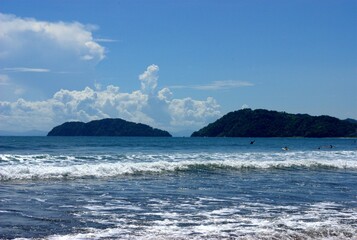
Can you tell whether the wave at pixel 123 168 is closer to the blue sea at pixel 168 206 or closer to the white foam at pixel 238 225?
the blue sea at pixel 168 206

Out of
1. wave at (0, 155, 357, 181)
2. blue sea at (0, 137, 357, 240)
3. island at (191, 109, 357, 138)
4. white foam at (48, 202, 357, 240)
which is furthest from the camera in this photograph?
island at (191, 109, 357, 138)

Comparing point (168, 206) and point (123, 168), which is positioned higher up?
point (123, 168)

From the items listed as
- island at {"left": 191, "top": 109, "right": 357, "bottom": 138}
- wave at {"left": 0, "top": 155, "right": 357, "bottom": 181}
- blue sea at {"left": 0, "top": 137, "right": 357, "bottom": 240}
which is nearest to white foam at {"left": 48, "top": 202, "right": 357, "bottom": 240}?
blue sea at {"left": 0, "top": 137, "right": 357, "bottom": 240}

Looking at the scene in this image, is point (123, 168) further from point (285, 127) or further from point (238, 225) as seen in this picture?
point (285, 127)

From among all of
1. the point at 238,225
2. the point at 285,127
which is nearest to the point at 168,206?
the point at 238,225

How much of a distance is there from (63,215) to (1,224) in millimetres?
1844

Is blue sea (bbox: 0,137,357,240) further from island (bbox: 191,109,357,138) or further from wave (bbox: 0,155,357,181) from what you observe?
island (bbox: 191,109,357,138)

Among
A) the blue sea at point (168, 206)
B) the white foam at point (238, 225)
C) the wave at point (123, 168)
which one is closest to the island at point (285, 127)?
the wave at point (123, 168)

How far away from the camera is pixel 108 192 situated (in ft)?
58.7

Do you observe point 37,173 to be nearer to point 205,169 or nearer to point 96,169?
point 96,169

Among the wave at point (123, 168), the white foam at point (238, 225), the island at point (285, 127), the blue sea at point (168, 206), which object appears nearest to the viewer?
the white foam at point (238, 225)

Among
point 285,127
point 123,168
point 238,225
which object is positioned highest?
point 285,127

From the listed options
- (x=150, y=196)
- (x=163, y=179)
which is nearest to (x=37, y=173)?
(x=163, y=179)

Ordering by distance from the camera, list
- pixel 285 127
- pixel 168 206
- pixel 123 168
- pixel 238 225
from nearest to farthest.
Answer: pixel 238 225, pixel 168 206, pixel 123 168, pixel 285 127
